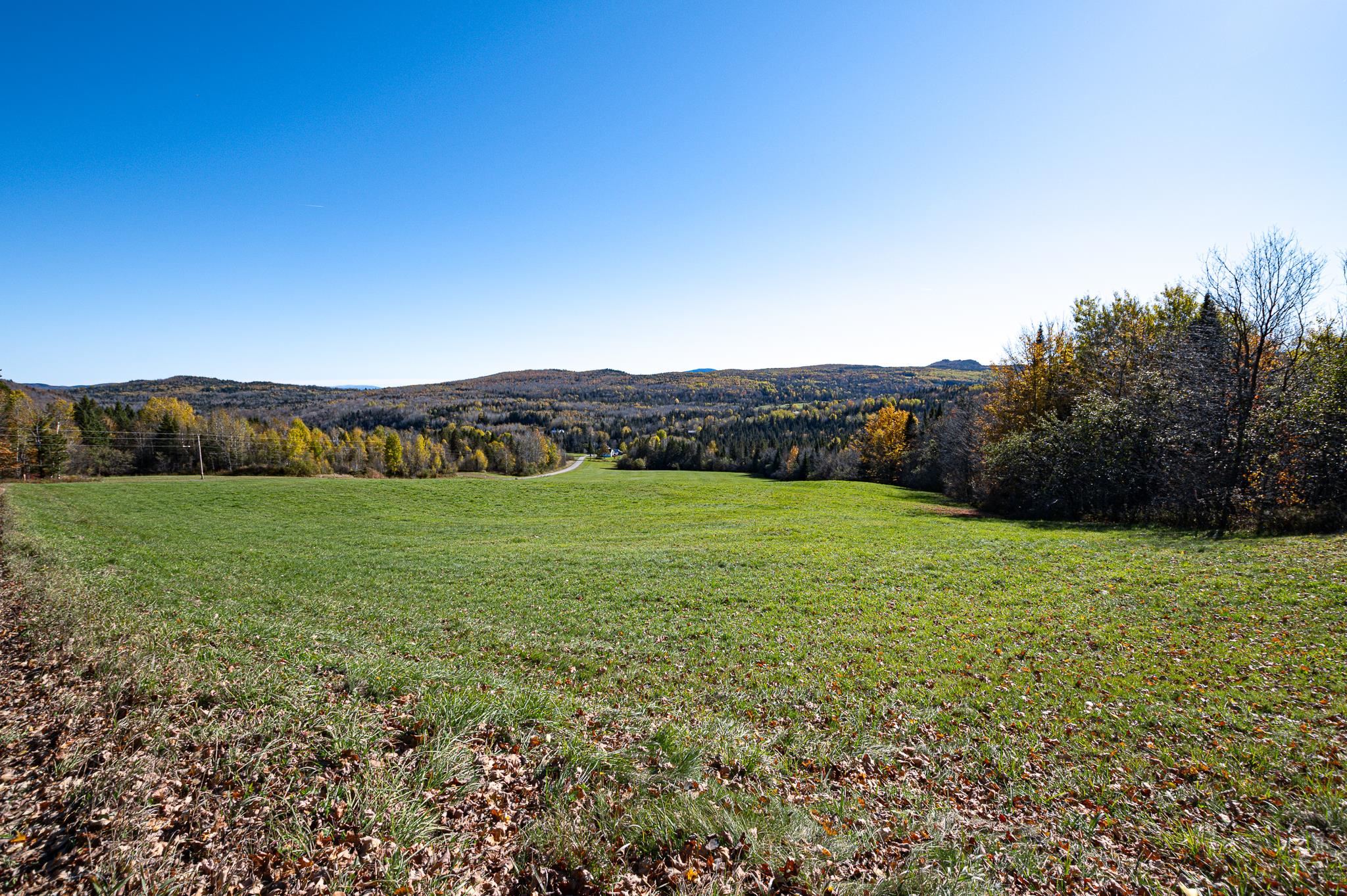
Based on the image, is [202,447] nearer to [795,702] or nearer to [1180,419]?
[795,702]

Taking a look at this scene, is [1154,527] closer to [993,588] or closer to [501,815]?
[993,588]

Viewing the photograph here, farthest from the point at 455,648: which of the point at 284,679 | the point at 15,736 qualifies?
the point at 15,736

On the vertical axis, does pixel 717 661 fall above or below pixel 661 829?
below

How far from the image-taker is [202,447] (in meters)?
74.6

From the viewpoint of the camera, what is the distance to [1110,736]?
280 inches

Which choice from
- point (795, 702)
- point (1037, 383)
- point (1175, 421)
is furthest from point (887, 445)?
point (795, 702)

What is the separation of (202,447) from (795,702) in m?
99.4

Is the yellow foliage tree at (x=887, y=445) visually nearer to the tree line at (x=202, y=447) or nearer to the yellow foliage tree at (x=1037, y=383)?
the yellow foliage tree at (x=1037, y=383)

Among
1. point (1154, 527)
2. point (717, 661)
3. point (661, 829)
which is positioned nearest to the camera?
point (661, 829)

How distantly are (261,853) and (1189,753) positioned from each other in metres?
10.5

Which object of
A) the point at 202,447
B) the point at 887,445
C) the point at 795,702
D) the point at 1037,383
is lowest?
the point at 202,447

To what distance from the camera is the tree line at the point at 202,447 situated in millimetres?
56625

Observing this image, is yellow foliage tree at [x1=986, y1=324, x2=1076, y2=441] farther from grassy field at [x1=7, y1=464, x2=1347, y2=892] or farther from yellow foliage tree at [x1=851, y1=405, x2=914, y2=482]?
yellow foliage tree at [x1=851, y1=405, x2=914, y2=482]

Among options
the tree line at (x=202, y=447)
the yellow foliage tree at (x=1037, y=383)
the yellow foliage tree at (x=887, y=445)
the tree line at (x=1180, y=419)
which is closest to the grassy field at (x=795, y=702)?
the tree line at (x=1180, y=419)
